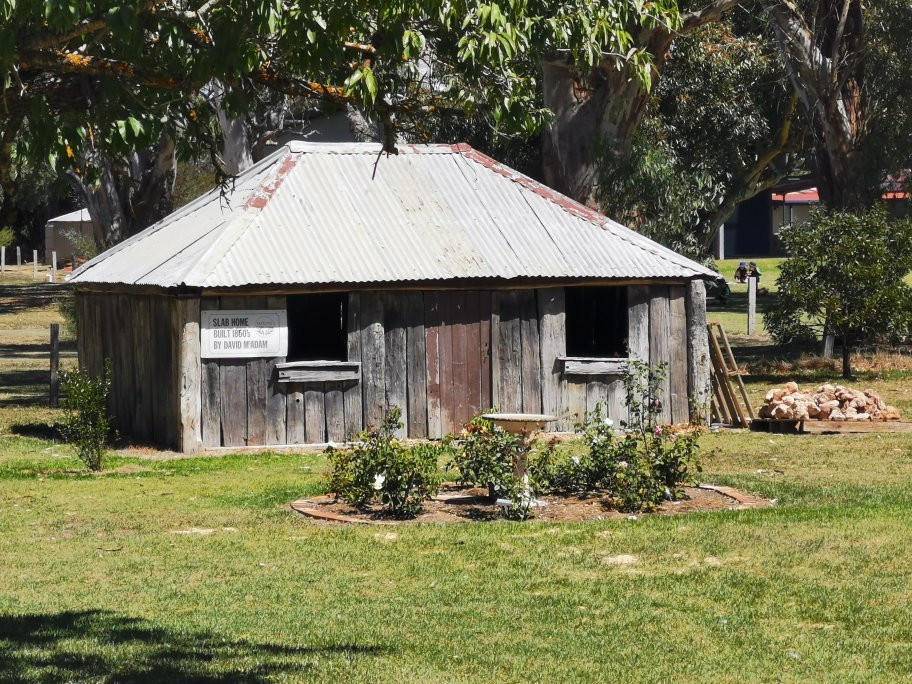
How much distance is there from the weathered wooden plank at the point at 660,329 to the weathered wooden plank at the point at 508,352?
1.92 meters

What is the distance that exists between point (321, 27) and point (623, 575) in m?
4.35

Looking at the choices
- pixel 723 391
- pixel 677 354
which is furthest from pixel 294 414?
pixel 723 391

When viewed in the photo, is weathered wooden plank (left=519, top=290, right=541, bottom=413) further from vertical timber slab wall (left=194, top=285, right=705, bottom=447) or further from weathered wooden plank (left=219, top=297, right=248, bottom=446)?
weathered wooden plank (left=219, top=297, right=248, bottom=446)

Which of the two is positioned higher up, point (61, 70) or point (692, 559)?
point (61, 70)

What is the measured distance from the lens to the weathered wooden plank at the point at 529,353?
1861cm

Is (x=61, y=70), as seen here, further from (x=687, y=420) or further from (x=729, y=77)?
(x=729, y=77)

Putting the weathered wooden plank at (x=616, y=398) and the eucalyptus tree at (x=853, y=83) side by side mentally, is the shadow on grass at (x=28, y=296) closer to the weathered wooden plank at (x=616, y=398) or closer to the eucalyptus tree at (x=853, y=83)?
the eucalyptus tree at (x=853, y=83)

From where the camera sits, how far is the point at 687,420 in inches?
764

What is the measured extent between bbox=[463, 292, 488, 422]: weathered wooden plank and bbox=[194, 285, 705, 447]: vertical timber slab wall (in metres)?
0.01

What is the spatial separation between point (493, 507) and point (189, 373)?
19.4 feet

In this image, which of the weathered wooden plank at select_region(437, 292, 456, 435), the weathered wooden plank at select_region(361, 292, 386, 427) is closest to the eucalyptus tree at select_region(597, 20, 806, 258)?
the weathered wooden plank at select_region(437, 292, 456, 435)

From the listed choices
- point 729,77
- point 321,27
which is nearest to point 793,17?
point 729,77

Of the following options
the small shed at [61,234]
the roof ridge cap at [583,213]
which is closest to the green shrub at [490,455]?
the roof ridge cap at [583,213]

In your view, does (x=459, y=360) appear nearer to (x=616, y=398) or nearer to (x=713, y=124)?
(x=616, y=398)
